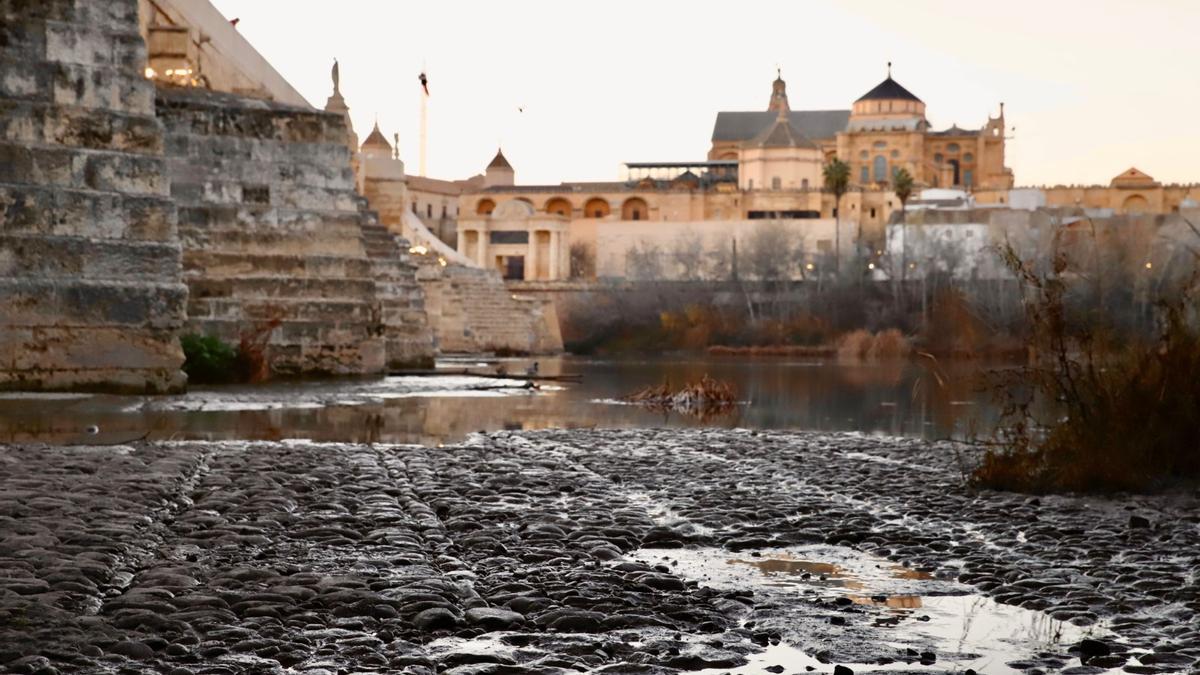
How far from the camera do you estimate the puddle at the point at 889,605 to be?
5207 mm

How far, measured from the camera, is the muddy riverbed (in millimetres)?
5188

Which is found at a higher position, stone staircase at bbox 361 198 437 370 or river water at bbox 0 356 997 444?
stone staircase at bbox 361 198 437 370

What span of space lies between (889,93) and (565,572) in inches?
5790

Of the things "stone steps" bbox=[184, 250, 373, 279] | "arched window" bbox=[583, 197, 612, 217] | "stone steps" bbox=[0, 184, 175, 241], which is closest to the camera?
"stone steps" bbox=[0, 184, 175, 241]

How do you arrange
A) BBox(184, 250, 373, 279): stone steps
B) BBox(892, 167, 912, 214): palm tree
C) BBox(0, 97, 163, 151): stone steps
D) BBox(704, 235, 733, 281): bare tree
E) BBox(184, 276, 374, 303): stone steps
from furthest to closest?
1. BBox(892, 167, 912, 214): palm tree
2. BBox(704, 235, 733, 281): bare tree
3. BBox(184, 250, 373, 279): stone steps
4. BBox(184, 276, 374, 303): stone steps
5. BBox(0, 97, 163, 151): stone steps

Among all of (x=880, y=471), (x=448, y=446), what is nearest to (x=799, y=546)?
(x=880, y=471)

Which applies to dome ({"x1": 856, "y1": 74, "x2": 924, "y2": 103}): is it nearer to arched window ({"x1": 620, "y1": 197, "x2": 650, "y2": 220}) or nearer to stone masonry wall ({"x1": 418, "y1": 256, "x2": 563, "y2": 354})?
arched window ({"x1": 620, "y1": 197, "x2": 650, "y2": 220})

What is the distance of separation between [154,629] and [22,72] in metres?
13.2

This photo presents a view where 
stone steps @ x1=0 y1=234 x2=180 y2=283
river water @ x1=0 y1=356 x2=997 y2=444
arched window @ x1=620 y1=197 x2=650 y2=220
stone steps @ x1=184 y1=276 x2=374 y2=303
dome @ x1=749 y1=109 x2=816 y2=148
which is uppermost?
dome @ x1=749 y1=109 x2=816 y2=148

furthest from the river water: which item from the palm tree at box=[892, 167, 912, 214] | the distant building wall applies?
the palm tree at box=[892, 167, 912, 214]

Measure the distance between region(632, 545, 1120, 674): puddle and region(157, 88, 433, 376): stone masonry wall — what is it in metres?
16.7

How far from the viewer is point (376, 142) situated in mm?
110812

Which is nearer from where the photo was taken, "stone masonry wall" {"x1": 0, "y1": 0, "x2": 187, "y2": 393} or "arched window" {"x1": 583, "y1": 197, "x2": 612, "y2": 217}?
"stone masonry wall" {"x1": 0, "y1": 0, "x2": 187, "y2": 393}

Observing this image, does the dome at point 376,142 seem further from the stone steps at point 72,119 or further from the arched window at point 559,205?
the stone steps at point 72,119
